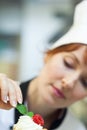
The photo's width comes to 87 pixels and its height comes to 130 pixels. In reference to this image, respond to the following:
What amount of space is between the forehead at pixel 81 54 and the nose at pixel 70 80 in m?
0.03

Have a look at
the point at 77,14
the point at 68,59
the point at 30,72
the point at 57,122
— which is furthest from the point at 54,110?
the point at 30,72

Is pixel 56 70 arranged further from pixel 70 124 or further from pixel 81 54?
pixel 70 124

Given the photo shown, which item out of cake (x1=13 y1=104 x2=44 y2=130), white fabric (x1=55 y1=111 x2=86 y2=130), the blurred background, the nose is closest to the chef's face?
the nose

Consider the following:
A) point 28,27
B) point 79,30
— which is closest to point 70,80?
point 79,30

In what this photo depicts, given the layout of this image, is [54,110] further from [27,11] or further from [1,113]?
[27,11]

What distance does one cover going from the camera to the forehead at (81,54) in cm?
85

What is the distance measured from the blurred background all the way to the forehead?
86 cm

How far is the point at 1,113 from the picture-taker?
0.64 m

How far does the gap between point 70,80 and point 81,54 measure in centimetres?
8

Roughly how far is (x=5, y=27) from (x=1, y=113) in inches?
45.8

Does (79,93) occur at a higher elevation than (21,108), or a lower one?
lower

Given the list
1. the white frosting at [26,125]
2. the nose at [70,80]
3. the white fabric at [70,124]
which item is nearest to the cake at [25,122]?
the white frosting at [26,125]

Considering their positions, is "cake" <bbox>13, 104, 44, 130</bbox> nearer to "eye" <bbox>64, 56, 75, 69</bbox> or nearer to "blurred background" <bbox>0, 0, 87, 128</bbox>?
"eye" <bbox>64, 56, 75, 69</bbox>

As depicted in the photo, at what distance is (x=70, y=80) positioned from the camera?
2.71 ft
